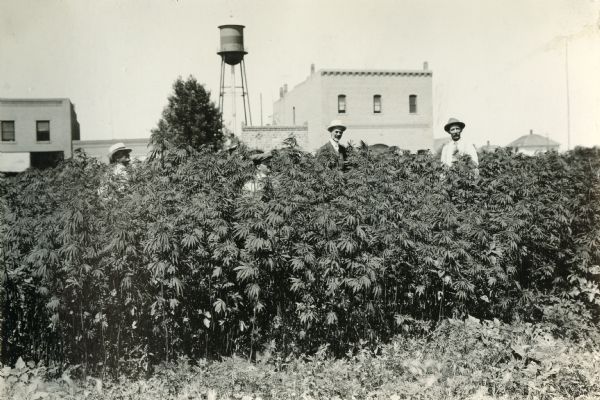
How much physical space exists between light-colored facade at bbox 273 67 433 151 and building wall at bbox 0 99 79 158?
56.3ft

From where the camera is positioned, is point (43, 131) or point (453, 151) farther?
point (43, 131)

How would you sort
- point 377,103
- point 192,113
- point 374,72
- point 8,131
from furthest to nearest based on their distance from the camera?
point 377,103
point 8,131
point 374,72
point 192,113

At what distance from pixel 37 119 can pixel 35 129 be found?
0.77 m

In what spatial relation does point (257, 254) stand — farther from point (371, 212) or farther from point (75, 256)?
point (75, 256)

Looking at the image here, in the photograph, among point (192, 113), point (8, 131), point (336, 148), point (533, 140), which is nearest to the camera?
point (336, 148)

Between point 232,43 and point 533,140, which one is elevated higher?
point 232,43

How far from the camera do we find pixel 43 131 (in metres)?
41.0

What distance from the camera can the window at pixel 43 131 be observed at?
40812 millimetres

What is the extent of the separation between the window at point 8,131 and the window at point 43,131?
5.20 feet

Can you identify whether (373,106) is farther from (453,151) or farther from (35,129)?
(453,151)

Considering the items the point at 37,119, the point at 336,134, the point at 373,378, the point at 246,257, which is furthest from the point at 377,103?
the point at 373,378

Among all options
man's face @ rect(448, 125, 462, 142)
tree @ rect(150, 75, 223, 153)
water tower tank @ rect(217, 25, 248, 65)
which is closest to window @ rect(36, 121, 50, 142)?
tree @ rect(150, 75, 223, 153)

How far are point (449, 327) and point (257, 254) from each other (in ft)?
8.37

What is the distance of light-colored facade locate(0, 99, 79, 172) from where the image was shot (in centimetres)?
3950
